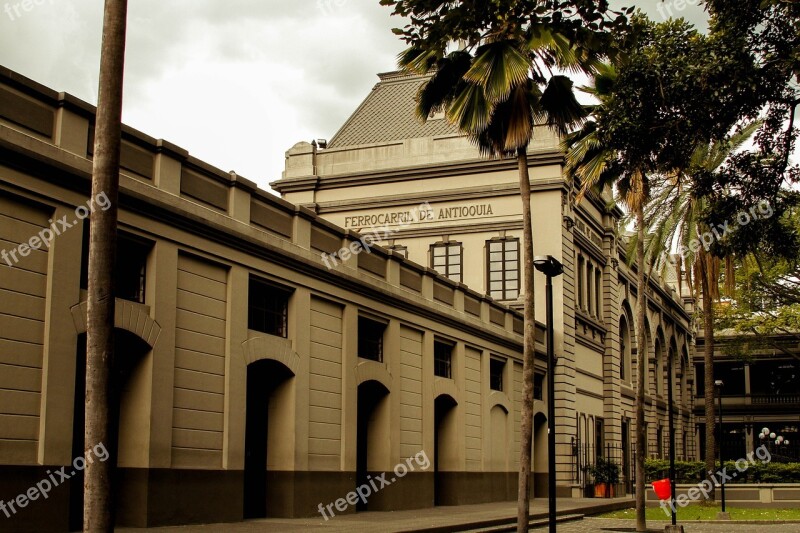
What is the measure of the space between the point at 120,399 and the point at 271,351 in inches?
174

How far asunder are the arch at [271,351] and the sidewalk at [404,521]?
3354mm

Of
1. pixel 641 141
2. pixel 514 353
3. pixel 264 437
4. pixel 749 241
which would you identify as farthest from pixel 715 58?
pixel 514 353

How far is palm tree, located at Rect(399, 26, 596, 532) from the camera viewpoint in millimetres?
20297

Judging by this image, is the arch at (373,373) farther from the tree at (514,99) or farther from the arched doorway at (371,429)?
the tree at (514,99)

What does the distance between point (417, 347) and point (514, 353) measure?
9.03 meters

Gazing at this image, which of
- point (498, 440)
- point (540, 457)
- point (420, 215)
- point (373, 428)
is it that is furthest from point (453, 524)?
point (420, 215)

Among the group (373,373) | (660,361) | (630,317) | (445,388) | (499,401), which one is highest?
(630,317)


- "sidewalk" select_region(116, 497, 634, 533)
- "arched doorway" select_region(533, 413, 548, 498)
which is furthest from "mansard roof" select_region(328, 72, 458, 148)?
"sidewalk" select_region(116, 497, 634, 533)

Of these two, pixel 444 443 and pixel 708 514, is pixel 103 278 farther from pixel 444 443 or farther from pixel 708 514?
pixel 708 514

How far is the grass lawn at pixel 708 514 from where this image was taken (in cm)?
2903

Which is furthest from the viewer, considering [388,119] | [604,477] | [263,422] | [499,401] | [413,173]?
[388,119]

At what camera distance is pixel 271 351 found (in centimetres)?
2150

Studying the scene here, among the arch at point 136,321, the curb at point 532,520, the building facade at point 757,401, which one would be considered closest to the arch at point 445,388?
the curb at point 532,520

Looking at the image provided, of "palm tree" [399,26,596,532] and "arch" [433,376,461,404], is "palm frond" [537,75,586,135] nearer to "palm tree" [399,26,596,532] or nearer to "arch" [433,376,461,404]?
"palm tree" [399,26,596,532]
